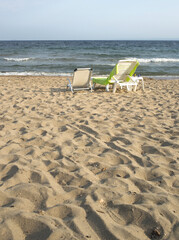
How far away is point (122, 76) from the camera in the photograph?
26.9 ft

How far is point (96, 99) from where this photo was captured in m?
6.86

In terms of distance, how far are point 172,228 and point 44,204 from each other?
107 cm

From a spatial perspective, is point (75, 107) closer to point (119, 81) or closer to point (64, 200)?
point (119, 81)

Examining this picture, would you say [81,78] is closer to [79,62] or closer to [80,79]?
[80,79]

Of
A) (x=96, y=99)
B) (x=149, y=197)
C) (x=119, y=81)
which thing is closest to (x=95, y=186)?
(x=149, y=197)

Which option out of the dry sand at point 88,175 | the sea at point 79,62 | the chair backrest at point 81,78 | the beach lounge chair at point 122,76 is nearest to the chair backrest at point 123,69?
the beach lounge chair at point 122,76

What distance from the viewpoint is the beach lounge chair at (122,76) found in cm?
766

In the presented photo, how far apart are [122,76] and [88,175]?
5963mm

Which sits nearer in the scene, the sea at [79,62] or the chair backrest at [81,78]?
the chair backrest at [81,78]

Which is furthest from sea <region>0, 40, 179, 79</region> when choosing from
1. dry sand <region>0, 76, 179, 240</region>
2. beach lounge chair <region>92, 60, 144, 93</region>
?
dry sand <region>0, 76, 179, 240</region>

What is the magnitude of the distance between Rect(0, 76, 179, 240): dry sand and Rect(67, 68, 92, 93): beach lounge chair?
2456mm

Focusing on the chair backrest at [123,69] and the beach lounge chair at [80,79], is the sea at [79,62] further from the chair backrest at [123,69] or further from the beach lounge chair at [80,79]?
the beach lounge chair at [80,79]

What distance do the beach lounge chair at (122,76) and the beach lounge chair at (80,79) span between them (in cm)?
45

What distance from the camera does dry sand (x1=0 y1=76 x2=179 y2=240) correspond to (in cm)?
192
